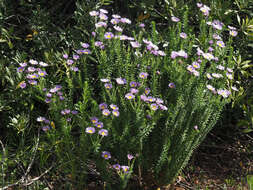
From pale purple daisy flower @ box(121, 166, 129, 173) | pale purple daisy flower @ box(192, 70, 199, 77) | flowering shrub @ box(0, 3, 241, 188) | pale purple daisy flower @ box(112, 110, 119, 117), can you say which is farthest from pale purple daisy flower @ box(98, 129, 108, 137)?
pale purple daisy flower @ box(192, 70, 199, 77)

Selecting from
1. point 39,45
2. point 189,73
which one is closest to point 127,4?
point 39,45

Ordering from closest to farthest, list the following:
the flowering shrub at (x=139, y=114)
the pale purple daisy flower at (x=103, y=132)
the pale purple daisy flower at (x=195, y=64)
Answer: the pale purple daisy flower at (x=103, y=132)
the flowering shrub at (x=139, y=114)
the pale purple daisy flower at (x=195, y=64)

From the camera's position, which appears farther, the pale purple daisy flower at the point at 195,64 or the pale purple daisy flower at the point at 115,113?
the pale purple daisy flower at the point at 195,64

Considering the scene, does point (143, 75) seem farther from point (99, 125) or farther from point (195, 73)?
point (99, 125)

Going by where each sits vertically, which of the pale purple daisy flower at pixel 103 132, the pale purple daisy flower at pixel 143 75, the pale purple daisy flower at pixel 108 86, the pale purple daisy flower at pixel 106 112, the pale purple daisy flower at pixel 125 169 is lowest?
the pale purple daisy flower at pixel 125 169

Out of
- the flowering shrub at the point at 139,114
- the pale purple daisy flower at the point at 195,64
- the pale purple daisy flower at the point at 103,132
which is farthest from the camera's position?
the pale purple daisy flower at the point at 195,64

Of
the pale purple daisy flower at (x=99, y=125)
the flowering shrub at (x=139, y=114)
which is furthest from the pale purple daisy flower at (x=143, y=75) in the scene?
the pale purple daisy flower at (x=99, y=125)

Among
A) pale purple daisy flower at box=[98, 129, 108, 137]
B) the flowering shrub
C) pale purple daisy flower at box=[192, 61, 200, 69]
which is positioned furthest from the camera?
pale purple daisy flower at box=[192, 61, 200, 69]

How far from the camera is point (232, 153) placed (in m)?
3.09

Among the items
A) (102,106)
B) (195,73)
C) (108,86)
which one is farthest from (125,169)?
(195,73)

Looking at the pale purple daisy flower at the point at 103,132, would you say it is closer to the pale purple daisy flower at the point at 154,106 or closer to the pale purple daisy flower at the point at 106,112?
the pale purple daisy flower at the point at 106,112

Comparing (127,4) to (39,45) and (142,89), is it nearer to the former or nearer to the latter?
(39,45)

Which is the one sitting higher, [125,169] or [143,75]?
[143,75]

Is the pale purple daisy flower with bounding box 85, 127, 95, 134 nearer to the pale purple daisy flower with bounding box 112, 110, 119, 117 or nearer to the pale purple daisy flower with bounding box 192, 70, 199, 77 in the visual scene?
the pale purple daisy flower with bounding box 112, 110, 119, 117
